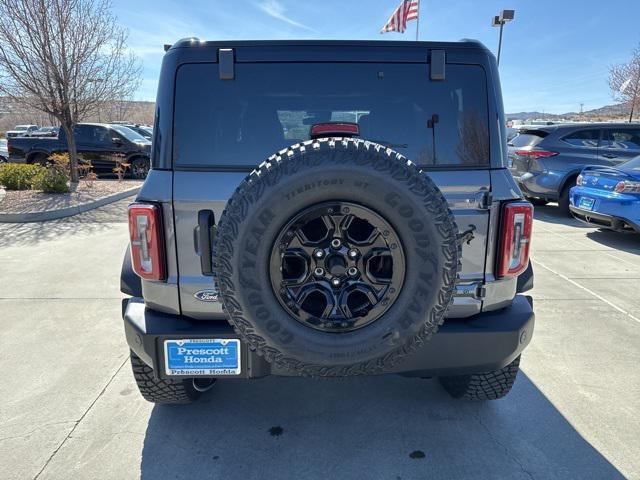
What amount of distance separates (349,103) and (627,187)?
18.4 ft

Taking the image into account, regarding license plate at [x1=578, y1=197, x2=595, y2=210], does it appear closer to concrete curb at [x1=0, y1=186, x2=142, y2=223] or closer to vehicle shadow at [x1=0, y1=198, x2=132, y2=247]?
concrete curb at [x1=0, y1=186, x2=142, y2=223]

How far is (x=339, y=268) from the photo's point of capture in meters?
1.80

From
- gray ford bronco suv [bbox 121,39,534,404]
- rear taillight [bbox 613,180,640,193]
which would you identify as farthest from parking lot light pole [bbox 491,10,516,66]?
gray ford bronco suv [bbox 121,39,534,404]

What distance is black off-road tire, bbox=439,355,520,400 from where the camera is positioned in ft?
8.41

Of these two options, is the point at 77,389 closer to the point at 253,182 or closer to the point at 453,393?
the point at 253,182

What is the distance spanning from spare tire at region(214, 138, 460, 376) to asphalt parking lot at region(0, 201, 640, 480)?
2.56 feet

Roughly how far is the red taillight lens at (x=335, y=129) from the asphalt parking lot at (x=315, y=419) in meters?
1.62

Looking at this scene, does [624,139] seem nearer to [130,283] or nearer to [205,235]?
[205,235]

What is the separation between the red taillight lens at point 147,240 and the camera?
2.01 metres

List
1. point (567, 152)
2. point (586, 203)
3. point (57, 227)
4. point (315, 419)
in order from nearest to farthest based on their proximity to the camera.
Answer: point (315, 419)
point (586, 203)
point (57, 227)
point (567, 152)

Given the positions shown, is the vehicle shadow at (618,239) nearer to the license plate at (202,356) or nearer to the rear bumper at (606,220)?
the rear bumper at (606,220)

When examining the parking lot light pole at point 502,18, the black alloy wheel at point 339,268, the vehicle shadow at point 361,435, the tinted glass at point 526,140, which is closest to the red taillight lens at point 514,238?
the black alloy wheel at point 339,268

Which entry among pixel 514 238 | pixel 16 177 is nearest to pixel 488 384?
pixel 514 238

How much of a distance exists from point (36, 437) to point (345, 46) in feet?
8.56
